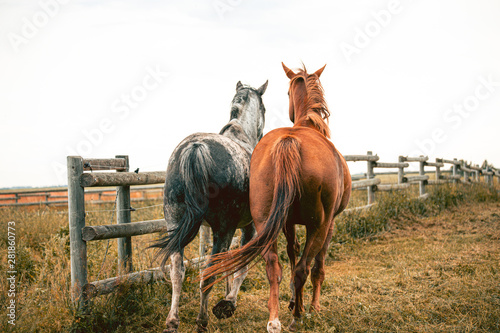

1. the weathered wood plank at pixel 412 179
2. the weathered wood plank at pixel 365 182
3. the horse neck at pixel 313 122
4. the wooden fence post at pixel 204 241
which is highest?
the horse neck at pixel 313 122

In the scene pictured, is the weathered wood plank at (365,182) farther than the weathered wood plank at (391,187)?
No

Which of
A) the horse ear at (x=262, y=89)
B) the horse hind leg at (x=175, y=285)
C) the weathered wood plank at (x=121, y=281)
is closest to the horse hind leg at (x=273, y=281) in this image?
the horse hind leg at (x=175, y=285)

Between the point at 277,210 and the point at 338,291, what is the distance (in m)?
2.19

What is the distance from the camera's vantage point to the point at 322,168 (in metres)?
2.87

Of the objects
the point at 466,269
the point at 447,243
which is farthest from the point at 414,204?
the point at 466,269

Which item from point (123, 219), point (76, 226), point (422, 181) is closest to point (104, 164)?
point (123, 219)

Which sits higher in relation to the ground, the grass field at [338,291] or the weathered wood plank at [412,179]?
the weathered wood plank at [412,179]

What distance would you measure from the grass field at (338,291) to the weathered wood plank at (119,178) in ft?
1.47

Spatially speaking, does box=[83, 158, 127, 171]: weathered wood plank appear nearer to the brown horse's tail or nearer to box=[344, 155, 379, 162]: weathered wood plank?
the brown horse's tail

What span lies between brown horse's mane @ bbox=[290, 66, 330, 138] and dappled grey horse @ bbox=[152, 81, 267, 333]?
2.87ft

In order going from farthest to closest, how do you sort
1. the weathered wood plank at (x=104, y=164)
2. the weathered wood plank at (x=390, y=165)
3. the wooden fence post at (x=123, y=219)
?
the weathered wood plank at (x=390, y=165) < the wooden fence post at (x=123, y=219) < the weathered wood plank at (x=104, y=164)

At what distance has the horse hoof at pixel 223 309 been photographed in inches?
138

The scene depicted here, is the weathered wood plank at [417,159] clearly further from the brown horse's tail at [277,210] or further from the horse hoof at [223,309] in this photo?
the brown horse's tail at [277,210]

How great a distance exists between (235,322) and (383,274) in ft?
8.47
